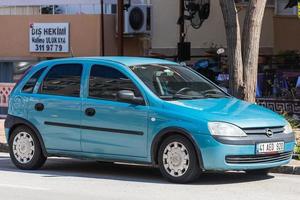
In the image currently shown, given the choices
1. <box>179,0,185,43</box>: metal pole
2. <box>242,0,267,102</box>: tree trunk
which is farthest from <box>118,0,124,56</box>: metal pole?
<box>242,0,267,102</box>: tree trunk

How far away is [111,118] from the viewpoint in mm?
9016

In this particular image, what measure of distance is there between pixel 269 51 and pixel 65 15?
248 inches

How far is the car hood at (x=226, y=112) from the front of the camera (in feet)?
27.2

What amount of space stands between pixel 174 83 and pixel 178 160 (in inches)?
47.1

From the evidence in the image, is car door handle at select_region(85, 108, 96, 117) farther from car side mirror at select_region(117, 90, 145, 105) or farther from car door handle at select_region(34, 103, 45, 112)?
car door handle at select_region(34, 103, 45, 112)

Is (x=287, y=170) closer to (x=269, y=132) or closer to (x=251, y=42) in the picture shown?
(x=269, y=132)

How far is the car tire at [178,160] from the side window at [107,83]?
2.88ft

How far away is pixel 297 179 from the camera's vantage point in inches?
364

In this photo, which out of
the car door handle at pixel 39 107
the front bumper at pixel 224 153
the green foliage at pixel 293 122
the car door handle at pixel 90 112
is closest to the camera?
the front bumper at pixel 224 153

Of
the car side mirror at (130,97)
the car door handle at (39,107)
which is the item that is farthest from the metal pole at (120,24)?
the car side mirror at (130,97)

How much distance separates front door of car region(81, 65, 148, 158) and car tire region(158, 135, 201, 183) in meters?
0.30

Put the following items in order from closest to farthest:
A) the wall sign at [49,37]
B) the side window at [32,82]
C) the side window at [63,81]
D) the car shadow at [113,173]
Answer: the car shadow at [113,173] < the side window at [63,81] < the side window at [32,82] < the wall sign at [49,37]

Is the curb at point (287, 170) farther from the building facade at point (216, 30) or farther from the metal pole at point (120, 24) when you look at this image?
the building facade at point (216, 30)

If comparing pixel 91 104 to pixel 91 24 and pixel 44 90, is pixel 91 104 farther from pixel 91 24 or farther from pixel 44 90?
pixel 91 24
